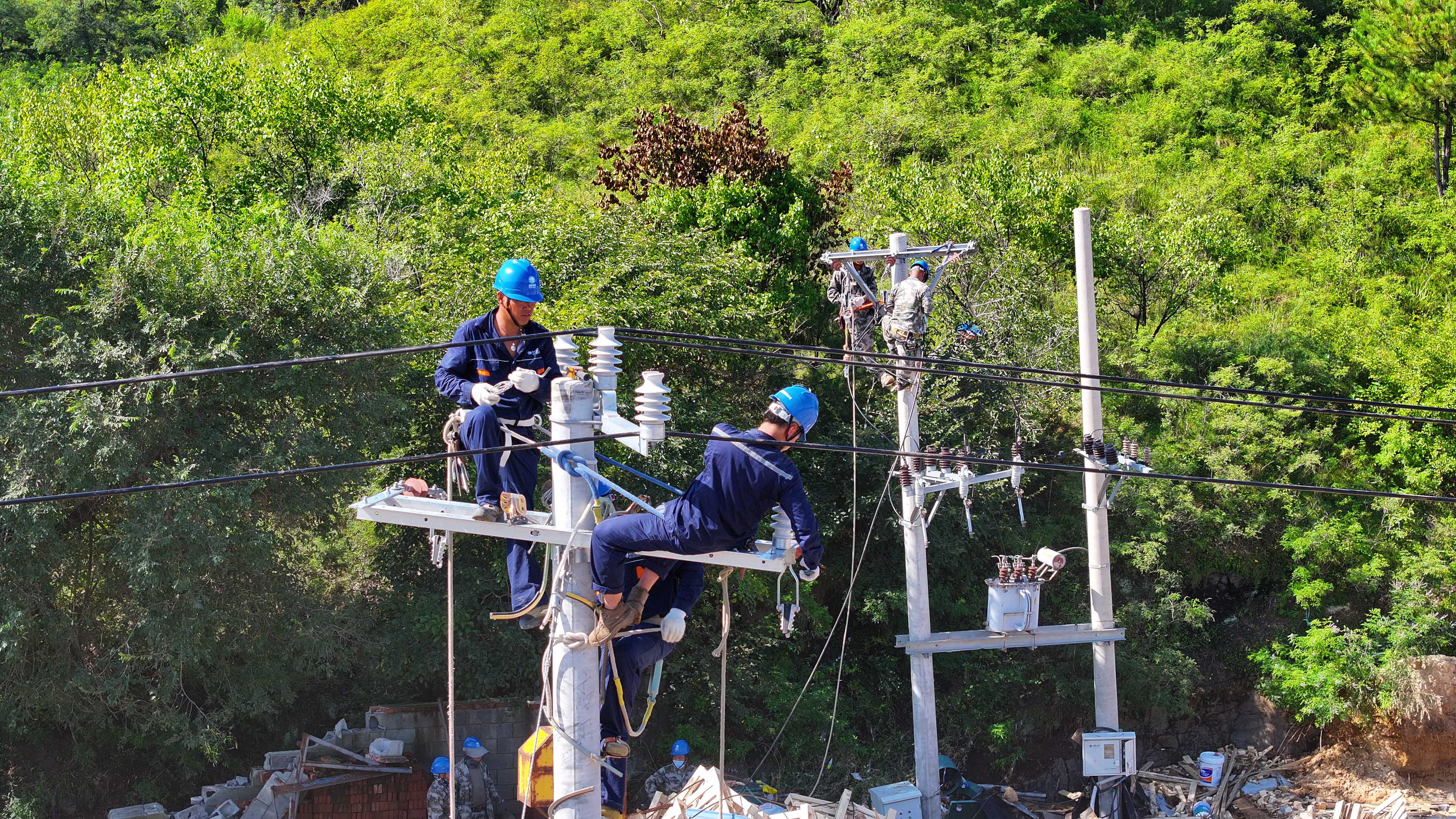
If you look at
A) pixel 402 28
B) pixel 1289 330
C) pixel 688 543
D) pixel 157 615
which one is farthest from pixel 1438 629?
pixel 402 28

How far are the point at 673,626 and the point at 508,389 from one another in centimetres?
172

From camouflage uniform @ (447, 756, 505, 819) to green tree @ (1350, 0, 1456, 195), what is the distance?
67.3 ft

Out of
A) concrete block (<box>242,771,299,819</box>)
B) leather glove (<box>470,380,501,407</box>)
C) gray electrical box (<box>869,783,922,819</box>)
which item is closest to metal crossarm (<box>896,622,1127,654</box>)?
gray electrical box (<box>869,783,922,819</box>)

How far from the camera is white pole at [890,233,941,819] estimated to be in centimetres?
1233

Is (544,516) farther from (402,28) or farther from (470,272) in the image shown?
(402,28)

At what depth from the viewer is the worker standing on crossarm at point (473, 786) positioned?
13977 millimetres

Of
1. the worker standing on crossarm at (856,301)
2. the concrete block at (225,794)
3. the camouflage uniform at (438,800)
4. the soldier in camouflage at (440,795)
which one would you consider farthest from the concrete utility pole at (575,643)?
the concrete block at (225,794)

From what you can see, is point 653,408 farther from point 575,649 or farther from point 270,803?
point 270,803

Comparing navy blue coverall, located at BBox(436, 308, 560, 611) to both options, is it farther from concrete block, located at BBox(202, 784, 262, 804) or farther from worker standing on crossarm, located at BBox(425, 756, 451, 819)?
concrete block, located at BBox(202, 784, 262, 804)

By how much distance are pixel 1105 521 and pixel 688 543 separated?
7846mm

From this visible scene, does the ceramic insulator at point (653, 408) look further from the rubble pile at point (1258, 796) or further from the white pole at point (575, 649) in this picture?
the rubble pile at point (1258, 796)

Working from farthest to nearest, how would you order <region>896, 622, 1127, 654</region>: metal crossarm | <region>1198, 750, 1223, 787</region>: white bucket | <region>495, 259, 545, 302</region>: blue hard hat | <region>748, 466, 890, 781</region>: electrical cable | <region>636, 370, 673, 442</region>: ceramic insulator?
1. <region>1198, 750, 1223, 787</region>: white bucket
2. <region>748, 466, 890, 781</region>: electrical cable
3. <region>896, 622, 1127, 654</region>: metal crossarm
4. <region>495, 259, 545, 302</region>: blue hard hat
5. <region>636, 370, 673, 442</region>: ceramic insulator

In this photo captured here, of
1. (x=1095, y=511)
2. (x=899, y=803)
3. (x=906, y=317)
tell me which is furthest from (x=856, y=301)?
(x=899, y=803)

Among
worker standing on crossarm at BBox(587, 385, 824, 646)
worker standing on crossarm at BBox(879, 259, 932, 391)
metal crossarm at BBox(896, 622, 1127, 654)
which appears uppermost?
worker standing on crossarm at BBox(879, 259, 932, 391)
